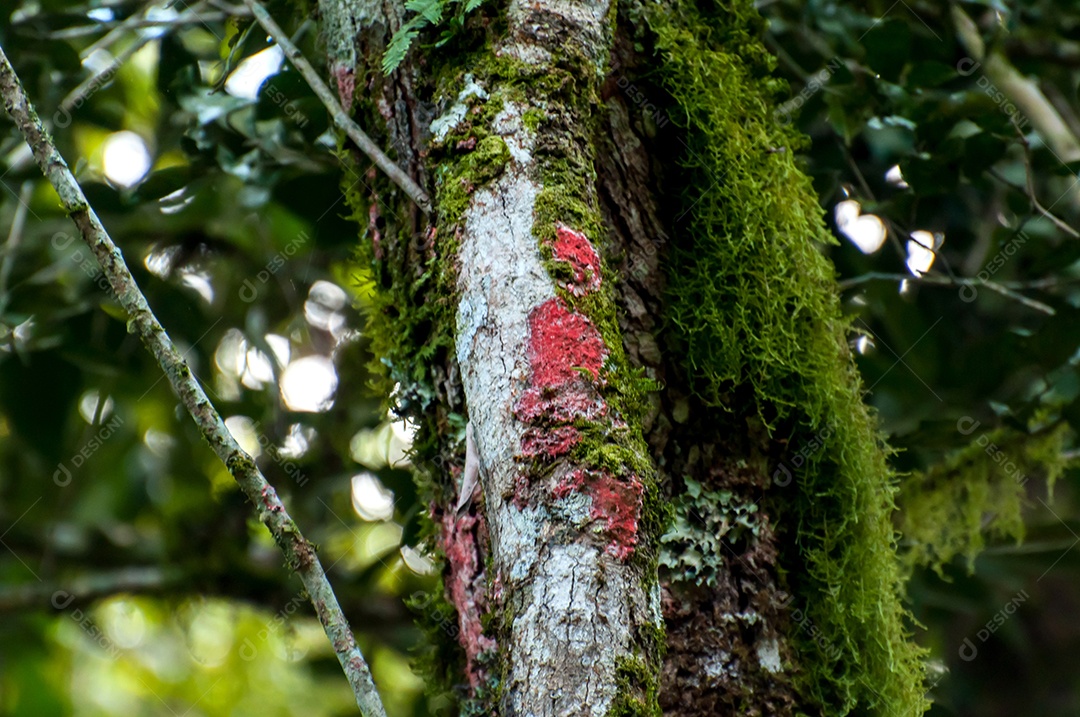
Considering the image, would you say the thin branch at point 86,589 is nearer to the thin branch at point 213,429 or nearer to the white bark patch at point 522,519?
the thin branch at point 213,429

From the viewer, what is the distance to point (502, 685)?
88cm

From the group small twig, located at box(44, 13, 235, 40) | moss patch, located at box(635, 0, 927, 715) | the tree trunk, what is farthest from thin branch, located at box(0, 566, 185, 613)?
moss patch, located at box(635, 0, 927, 715)

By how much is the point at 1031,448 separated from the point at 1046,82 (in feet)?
4.08

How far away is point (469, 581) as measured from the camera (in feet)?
3.92

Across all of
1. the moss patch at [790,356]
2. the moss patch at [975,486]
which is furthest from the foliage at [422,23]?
the moss patch at [975,486]

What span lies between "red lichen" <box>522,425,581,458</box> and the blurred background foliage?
0.48 m

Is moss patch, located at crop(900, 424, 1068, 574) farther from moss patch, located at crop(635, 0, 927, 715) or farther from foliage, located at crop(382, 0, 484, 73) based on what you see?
foliage, located at crop(382, 0, 484, 73)

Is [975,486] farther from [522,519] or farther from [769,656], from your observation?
[522,519]

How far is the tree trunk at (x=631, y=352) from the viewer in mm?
974

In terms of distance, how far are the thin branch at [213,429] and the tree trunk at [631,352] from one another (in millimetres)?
161

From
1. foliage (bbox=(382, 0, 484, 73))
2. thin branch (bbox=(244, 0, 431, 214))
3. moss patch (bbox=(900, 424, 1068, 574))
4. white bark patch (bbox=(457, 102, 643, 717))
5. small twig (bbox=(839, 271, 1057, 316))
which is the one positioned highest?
foliage (bbox=(382, 0, 484, 73))

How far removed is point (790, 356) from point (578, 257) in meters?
0.40

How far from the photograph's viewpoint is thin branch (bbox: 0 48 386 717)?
38.7 inches

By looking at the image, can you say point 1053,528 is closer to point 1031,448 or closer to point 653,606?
point 1031,448
